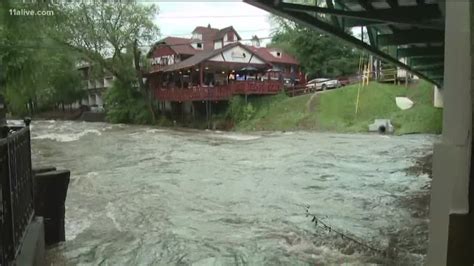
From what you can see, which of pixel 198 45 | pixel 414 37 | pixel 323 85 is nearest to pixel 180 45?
pixel 198 45

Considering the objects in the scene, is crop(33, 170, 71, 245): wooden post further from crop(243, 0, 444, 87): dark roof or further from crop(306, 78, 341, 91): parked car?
crop(306, 78, 341, 91): parked car

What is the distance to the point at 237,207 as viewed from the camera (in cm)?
1105

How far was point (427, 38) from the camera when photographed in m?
11.6

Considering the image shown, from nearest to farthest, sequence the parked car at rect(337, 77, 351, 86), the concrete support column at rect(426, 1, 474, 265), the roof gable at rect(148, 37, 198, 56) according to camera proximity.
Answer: the concrete support column at rect(426, 1, 474, 265)
the parked car at rect(337, 77, 351, 86)
the roof gable at rect(148, 37, 198, 56)

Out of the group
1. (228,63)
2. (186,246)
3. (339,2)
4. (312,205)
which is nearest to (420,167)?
(312,205)

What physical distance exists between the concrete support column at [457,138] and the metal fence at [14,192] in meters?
3.11

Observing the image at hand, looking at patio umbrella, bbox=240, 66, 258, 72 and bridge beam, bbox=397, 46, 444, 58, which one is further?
patio umbrella, bbox=240, 66, 258, 72

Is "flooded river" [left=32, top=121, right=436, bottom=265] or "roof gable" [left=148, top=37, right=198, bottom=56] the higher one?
"roof gable" [left=148, top=37, right=198, bottom=56]

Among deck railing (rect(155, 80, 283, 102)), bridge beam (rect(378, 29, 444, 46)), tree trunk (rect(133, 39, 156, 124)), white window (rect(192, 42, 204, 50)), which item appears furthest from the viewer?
white window (rect(192, 42, 204, 50))

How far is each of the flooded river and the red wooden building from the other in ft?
72.8

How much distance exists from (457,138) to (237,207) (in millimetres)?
8710

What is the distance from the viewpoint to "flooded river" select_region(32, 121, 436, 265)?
24.9 feet

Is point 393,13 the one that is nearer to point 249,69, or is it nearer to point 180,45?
point 249,69

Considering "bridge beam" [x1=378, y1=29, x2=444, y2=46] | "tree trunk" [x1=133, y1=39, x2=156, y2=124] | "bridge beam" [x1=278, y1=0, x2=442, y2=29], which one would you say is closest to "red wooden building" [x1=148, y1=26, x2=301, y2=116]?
"tree trunk" [x1=133, y1=39, x2=156, y2=124]
